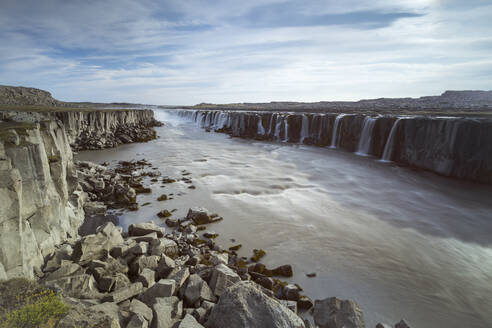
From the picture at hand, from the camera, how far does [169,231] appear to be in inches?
300

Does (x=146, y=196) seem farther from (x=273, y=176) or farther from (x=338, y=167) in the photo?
(x=338, y=167)

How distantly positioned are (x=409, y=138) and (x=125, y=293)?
21034 millimetres

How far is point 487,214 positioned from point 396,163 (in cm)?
885

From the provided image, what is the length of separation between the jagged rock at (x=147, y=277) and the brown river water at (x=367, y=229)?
270cm

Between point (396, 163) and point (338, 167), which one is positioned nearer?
point (338, 167)

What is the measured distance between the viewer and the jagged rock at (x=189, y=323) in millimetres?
3305

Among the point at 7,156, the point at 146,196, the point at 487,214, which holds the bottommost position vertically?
the point at 487,214

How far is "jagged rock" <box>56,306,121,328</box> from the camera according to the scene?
2.84 meters

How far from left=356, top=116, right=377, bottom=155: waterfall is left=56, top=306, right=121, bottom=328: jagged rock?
22745mm

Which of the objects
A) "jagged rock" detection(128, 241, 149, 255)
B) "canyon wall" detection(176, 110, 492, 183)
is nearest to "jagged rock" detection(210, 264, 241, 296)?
"jagged rock" detection(128, 241, 149, 255)

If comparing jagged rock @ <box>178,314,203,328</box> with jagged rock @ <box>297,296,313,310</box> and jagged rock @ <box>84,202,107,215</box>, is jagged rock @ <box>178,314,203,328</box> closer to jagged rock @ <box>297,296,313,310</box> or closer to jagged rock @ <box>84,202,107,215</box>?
jagged rock @ <box>297,296,313,310</box>

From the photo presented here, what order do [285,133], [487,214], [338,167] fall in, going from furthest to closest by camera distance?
[285,133] < [338,167] < [487,214]

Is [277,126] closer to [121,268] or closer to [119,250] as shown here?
[119,250]

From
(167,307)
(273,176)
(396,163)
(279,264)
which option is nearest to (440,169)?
(396,163)
